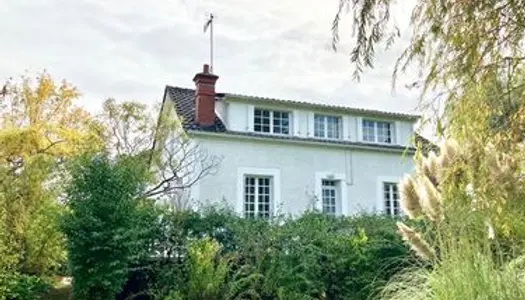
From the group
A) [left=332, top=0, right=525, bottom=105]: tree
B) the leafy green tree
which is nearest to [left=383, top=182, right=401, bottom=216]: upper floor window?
the leafy green tree

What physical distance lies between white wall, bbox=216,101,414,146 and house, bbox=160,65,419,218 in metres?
0.03

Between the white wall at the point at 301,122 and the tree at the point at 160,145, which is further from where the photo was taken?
the white wall at the point at 301,122

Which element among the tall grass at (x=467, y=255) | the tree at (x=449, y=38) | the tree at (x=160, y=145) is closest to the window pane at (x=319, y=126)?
the tree at (x=160, y=145)

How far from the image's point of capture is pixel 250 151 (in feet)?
56.2

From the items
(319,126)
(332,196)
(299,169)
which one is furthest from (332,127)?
(332,196)

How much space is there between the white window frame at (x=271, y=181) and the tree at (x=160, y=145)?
93 centimetres

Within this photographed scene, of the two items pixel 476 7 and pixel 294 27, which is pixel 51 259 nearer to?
pixel 294 27

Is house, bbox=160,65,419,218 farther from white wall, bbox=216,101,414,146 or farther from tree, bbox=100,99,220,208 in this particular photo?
tree, bbox=100,99,220,208

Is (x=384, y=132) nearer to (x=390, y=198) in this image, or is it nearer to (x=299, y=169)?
(x=390, y=198)

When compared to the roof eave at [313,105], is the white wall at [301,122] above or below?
below

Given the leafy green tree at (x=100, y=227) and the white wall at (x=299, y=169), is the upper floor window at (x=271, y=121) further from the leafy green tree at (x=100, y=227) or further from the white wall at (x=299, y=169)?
the leafy green tree at (x=100, y=227)

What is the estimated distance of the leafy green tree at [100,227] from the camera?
873 cm

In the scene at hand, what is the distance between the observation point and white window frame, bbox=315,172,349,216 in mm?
17938

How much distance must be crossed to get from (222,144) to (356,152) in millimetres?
4743
